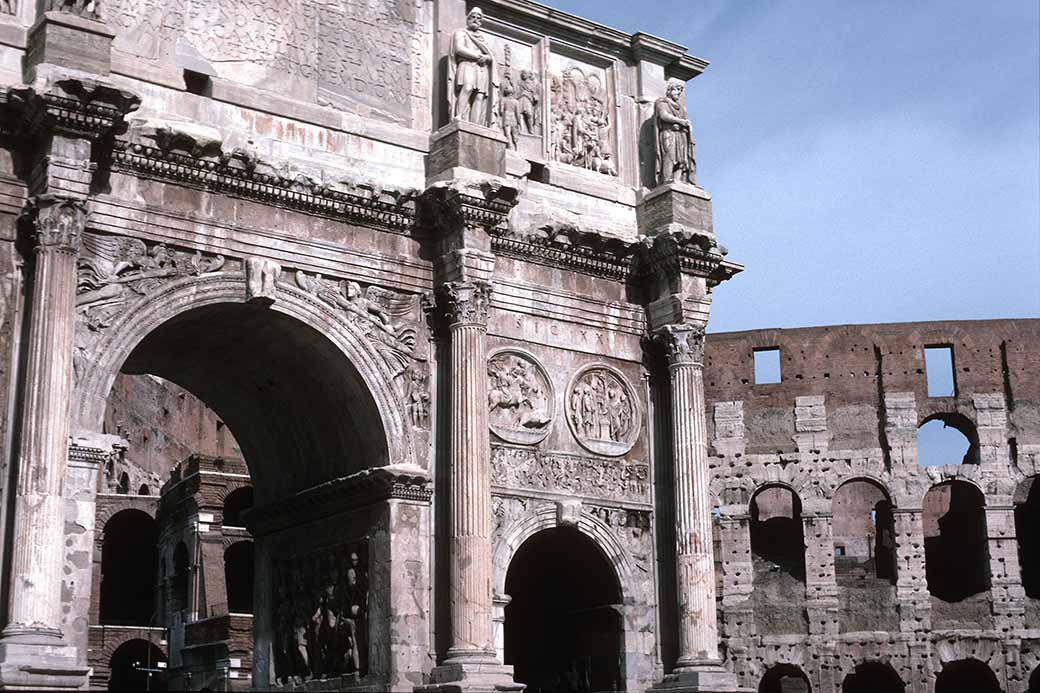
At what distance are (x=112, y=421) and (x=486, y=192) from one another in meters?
28.4

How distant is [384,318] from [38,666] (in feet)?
17.7

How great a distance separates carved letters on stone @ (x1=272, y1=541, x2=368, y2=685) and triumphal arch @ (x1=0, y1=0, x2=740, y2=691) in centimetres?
4

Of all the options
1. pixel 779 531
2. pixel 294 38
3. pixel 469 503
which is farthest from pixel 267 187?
pixel 779 531

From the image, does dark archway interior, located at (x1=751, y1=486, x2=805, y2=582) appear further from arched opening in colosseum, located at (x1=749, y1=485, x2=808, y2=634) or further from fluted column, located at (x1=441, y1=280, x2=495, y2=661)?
fluted column, located at (x1=441, y1=280, x2=495, y2=661)

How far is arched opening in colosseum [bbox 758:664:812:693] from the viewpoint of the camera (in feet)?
115

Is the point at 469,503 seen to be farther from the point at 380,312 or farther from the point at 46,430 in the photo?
the point at 46,430

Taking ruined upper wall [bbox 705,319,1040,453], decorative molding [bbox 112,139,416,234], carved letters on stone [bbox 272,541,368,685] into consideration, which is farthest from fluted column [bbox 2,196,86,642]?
ruined upper wall [bbox 705,319,1040,453]

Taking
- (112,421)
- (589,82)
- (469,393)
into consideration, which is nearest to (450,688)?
(469,393)

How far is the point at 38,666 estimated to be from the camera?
41.0 ft

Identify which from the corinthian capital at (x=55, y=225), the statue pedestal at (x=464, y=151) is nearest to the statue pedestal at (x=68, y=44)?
the corinthian capital at (x=55, y=225)

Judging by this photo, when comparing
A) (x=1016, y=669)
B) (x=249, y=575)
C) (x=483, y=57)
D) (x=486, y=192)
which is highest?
(x=483, y=57)

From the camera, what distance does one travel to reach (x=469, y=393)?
52.1 ft

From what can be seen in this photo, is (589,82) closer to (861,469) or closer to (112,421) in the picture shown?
(861,469)

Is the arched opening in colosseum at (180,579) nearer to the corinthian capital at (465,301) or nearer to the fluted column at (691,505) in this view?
the fluted column at (691,505)
